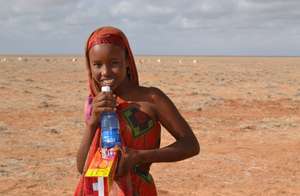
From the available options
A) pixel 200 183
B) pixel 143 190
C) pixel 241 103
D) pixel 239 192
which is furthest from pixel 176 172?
pixel 241 103

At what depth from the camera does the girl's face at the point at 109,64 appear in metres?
1.87

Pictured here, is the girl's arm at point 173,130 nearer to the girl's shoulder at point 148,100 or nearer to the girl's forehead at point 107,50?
the girl's shoulder at point 148,100

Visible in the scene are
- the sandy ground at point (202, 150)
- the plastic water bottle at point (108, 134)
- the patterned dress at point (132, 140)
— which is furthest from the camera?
the sandy ground at point (202, 150)

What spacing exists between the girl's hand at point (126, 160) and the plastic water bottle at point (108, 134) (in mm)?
41

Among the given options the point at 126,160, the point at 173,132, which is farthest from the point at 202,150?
the point at 126,160

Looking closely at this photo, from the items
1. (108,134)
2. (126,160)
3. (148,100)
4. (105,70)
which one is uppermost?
(105,70)

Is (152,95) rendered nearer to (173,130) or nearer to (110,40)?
(173,130)

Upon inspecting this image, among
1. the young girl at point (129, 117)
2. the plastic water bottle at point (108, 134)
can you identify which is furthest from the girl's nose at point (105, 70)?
the plastic water bottle at point (108, 134)

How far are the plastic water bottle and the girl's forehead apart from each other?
169mm

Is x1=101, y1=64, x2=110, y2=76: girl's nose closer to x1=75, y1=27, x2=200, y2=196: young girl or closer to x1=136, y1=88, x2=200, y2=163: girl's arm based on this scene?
x1=75, y1=27, x2=200, y2=196: young girl

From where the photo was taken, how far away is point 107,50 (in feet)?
6.14

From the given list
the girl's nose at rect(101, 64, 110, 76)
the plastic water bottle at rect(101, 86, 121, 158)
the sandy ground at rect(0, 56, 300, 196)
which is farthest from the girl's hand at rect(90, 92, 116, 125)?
the sandy ground at rect(0, 56, 300, 196)

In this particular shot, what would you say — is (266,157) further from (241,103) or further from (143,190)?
(241,103)

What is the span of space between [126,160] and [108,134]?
12 centimetres
